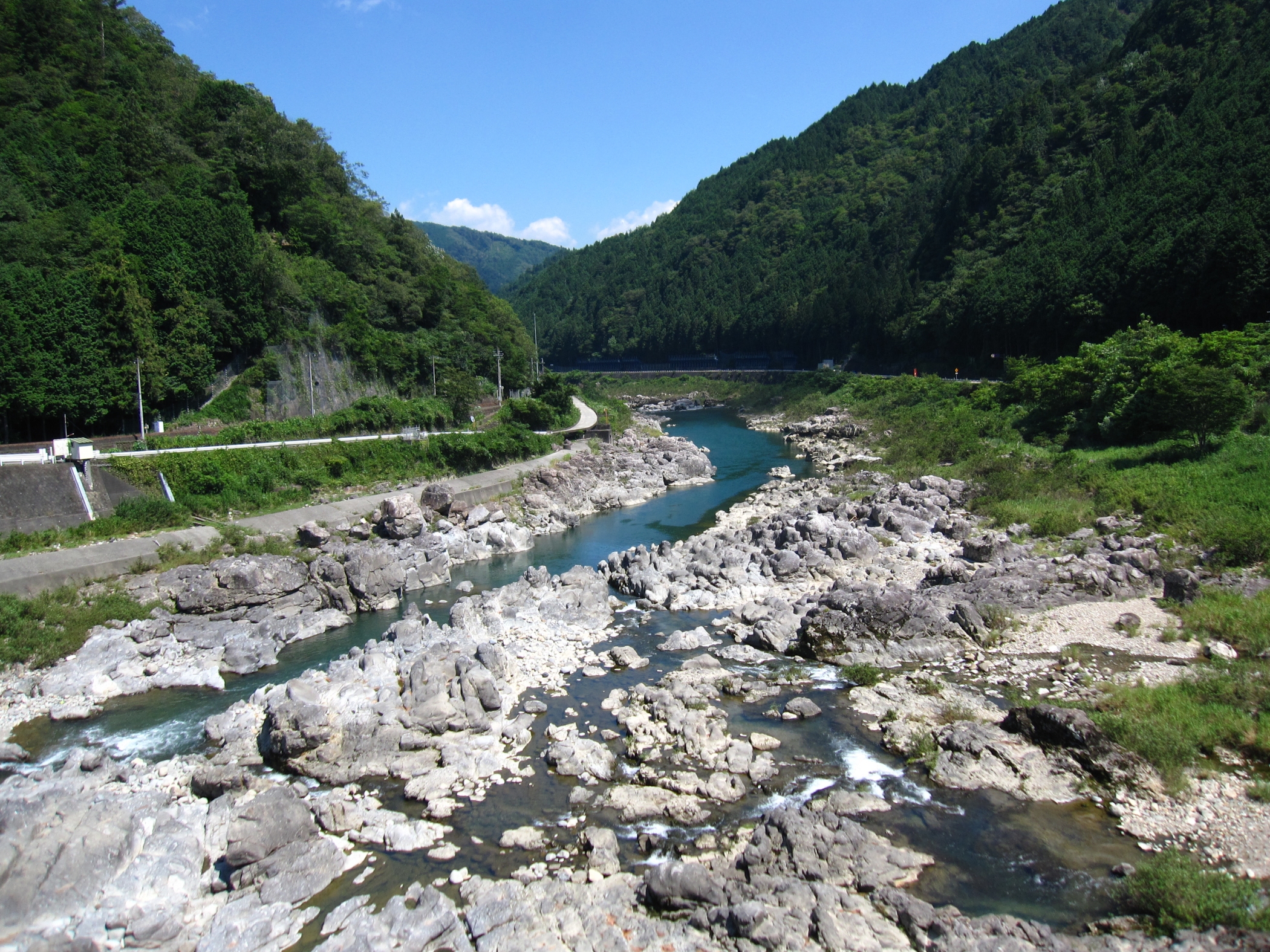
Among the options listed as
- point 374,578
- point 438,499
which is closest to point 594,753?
point 374,578

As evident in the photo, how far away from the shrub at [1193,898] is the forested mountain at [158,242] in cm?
3352

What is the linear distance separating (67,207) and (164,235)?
3.86 meters

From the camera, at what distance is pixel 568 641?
1791cm

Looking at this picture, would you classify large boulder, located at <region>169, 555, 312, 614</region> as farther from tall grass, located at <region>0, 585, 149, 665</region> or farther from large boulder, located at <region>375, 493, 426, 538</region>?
large boulder, located at <region>375, 493, 426, 538</region>

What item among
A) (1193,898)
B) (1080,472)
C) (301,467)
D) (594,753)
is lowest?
(1193,898)

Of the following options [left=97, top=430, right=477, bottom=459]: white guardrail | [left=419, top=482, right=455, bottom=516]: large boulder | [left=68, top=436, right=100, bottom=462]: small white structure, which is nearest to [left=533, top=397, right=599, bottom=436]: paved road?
[left=97, top=430, right=477, bottom=459]: white guardrail

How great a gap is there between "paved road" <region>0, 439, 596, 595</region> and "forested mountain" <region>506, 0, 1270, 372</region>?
3861cm

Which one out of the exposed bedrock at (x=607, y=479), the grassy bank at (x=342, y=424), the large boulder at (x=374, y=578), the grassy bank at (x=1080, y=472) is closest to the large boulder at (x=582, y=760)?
the large boulder at (x=374, y=578)

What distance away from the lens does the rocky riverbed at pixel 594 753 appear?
8.91 m

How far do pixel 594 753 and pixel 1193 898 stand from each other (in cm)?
792

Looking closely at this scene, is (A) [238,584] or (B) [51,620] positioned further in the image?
(A) [238,584]

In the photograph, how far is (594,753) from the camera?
1252 centimetres

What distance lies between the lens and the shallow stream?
9477 mm

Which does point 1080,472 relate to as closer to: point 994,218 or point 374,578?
point 374,578
